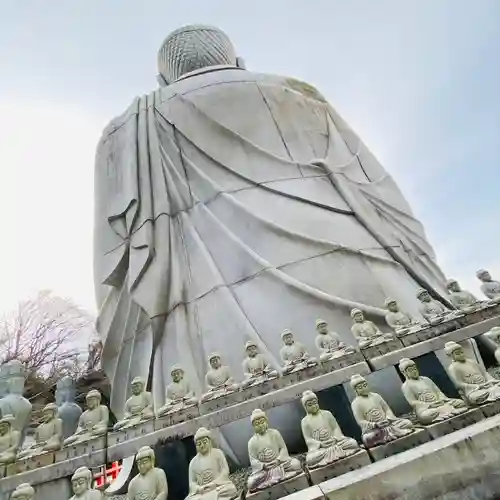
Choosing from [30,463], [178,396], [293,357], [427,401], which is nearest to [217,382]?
[178,396]

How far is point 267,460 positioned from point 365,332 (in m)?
1.81

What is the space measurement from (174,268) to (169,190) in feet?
4.30

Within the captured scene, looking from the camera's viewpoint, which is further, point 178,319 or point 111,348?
point 111,348

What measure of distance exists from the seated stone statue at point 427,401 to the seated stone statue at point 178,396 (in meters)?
1.72

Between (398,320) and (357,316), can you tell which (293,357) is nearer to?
(357,316)

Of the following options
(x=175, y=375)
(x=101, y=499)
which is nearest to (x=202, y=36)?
(x=175, y=375)

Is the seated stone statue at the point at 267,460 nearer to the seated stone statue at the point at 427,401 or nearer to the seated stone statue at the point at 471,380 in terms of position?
the seated stone statue at the point at 427,401

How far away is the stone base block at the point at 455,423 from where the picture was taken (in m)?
2.77

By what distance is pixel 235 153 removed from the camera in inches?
270

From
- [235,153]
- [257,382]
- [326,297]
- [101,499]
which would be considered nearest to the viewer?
[101,499]

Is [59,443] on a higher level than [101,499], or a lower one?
higher

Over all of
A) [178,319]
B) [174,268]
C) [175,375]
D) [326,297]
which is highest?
[174,268]

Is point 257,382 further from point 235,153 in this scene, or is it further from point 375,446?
point 235,153

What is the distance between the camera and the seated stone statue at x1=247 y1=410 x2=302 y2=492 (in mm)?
2715
